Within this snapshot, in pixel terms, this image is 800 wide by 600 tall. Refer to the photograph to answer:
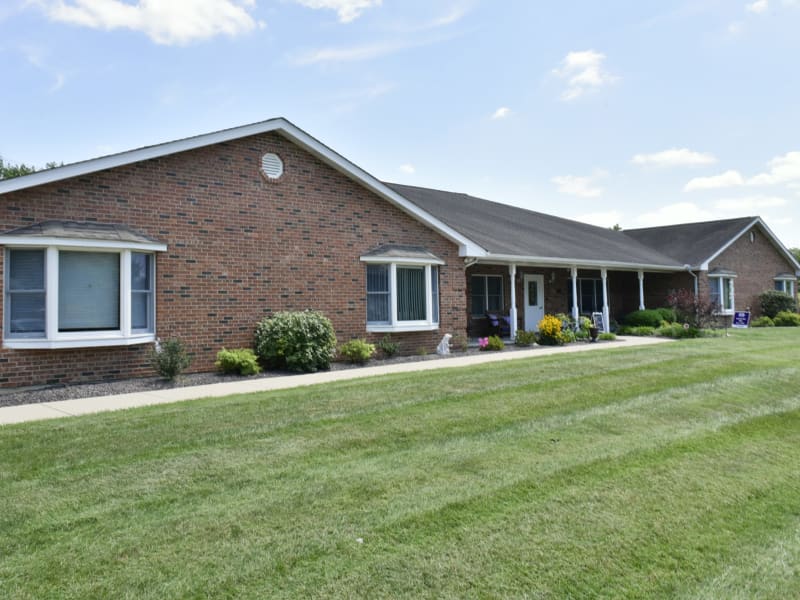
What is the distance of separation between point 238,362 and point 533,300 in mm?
12141

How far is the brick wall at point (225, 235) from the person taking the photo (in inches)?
388

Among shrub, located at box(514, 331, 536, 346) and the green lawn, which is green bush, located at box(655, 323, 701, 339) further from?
the green lawn

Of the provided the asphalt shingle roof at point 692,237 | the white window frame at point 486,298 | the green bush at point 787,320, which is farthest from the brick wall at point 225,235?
the green bush at point 787,320

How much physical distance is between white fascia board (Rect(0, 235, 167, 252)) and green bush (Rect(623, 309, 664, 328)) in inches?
→ 680

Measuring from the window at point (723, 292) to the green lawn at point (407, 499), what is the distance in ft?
61.6

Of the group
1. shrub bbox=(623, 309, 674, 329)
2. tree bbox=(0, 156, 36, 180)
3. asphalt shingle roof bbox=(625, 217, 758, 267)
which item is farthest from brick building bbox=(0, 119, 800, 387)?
tree bbox=(0, 156, 36, 180)

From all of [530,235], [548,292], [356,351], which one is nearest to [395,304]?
[356,351]

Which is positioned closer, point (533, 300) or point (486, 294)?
point (486, 294)

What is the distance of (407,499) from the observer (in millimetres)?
4383

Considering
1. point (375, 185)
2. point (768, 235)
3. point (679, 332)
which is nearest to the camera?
point (375, 185)

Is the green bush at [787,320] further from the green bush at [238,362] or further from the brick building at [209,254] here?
the green bush at [238,362]

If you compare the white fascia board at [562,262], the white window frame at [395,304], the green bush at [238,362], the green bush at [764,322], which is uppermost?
the white fascia board at [562,262]

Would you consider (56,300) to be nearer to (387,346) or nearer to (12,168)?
(387,346)

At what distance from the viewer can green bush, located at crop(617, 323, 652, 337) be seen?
20.1 metres
